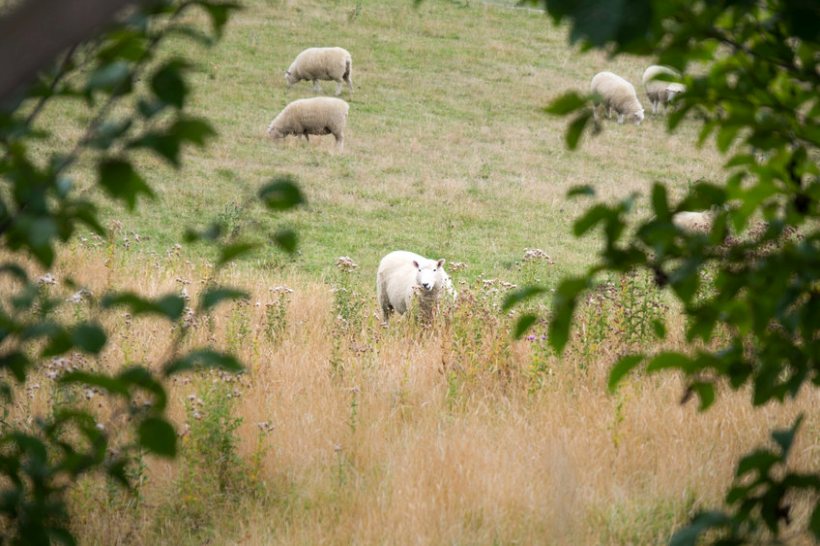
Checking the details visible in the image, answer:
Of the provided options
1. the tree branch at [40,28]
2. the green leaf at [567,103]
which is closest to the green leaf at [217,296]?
the green leaf at [567,103]

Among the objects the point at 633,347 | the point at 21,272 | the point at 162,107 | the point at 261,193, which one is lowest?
the point at 633,347

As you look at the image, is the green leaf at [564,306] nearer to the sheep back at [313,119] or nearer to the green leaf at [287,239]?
the green leaf at [287,239]

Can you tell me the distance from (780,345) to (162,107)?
1290 millimetres

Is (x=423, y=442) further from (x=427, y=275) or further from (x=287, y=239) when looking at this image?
(x=427, y=275)

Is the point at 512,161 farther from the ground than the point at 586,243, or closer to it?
closer to it

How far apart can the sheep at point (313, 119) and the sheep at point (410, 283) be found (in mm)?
11360

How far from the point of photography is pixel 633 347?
21.6 ft

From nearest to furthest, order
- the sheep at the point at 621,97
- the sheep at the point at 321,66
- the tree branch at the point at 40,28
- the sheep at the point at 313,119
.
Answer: the tree branch at the point at 40,28 → the sheep at the point at 313,119 → the sheep at the point at 621,97 → the sheep at the point at 321,66

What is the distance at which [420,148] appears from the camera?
Answer: 21.6 m

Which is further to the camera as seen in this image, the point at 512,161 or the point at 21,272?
the point at 512,161

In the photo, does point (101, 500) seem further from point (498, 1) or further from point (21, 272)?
point (498, 1)

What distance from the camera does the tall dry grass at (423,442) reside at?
4.17m

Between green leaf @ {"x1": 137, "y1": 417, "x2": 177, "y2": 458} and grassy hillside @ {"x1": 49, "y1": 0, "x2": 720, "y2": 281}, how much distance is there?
5629 mm

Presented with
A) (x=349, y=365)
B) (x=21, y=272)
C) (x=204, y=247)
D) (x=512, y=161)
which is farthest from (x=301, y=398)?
(x=512, y=161)
